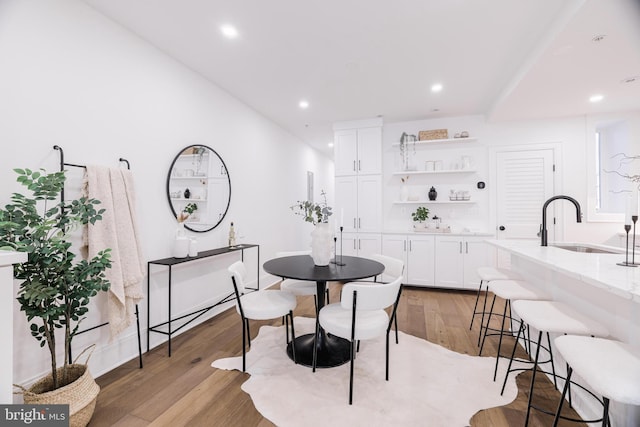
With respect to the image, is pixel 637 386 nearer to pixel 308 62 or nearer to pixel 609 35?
pixel 609 35

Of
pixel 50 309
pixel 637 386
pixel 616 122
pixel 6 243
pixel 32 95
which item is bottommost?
pixel 637 386

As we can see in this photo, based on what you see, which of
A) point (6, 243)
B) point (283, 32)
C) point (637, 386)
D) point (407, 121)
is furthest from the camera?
point (407, 121)

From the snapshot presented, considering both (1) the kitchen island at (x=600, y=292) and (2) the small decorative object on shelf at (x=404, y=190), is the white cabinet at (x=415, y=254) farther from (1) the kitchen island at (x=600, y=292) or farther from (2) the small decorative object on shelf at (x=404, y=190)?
(1) the kitchen island at (x=600, y=292)

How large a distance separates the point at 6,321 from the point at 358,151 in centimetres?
454

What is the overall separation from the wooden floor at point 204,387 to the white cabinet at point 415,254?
1.30 meters

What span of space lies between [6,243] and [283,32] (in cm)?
239

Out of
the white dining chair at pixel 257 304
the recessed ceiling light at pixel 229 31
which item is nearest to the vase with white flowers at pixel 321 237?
the white dining chair at pixel 257 304

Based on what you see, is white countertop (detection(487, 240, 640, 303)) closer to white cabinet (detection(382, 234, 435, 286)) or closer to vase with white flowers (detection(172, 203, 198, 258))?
white cabinet (detection(382, 234, 435, 286))

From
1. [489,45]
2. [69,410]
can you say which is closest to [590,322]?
[489,45]

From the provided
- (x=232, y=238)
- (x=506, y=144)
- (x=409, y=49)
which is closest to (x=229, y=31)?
(x=409, y=49)

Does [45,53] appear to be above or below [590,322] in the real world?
above

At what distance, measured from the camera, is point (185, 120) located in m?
3.02

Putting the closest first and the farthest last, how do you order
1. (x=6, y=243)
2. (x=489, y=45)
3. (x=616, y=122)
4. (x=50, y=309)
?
(x=6, y=243)
(x=50, y=309)
(x=489, y=45)
(x=616, y=122)

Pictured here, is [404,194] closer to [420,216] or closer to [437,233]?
[420,216]
